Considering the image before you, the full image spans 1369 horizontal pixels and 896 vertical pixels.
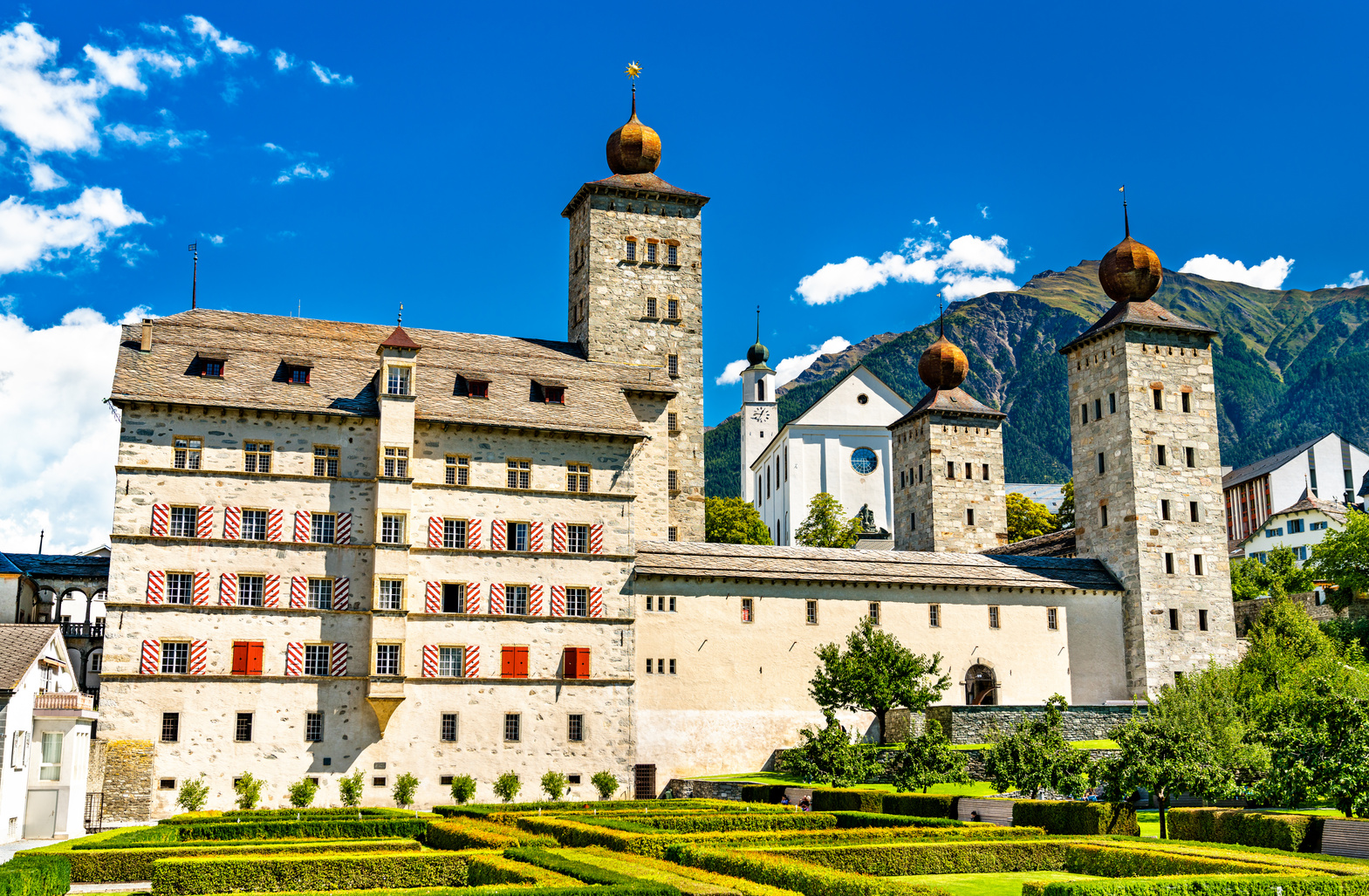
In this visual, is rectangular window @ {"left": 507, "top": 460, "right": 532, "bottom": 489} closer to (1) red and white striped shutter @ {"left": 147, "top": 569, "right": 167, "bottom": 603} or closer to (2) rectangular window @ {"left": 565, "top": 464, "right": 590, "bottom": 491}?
(2) rectangular window @ {"left": 565, "top": 464, "right": 590, "bottom": 491}

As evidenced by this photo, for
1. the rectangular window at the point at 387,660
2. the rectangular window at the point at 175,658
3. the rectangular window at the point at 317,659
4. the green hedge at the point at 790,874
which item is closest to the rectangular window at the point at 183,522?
the rectangular window at the point at 175,658

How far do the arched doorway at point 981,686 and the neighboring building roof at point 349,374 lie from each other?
62.1 ft

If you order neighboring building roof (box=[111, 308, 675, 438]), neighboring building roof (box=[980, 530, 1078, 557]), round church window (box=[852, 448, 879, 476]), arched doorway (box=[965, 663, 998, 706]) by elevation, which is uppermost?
round church window (box=[852, 448, 879, 476])

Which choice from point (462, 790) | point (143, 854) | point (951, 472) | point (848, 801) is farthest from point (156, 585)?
point (951, 472)

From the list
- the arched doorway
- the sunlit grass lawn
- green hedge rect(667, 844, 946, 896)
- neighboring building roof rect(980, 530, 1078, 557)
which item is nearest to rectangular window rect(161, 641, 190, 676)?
green hedge rect(667, 844, 946, 896)

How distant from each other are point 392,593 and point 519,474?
695 cm

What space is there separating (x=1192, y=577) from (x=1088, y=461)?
25.4 feet

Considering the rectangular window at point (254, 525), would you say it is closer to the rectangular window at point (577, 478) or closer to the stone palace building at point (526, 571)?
the stone palace building at point (526, 571)

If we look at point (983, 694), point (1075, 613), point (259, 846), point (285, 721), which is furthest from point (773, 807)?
point (1075, 613)

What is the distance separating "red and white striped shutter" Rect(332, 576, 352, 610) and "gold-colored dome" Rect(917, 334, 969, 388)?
42359mm

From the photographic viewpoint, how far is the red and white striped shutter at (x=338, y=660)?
47062mm

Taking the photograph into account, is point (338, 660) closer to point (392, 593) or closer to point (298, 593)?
point (298, 593)

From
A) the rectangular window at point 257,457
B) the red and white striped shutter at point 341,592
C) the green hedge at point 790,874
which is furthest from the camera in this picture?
the rectangular window at point 257,457

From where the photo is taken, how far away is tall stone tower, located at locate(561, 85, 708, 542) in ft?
200
